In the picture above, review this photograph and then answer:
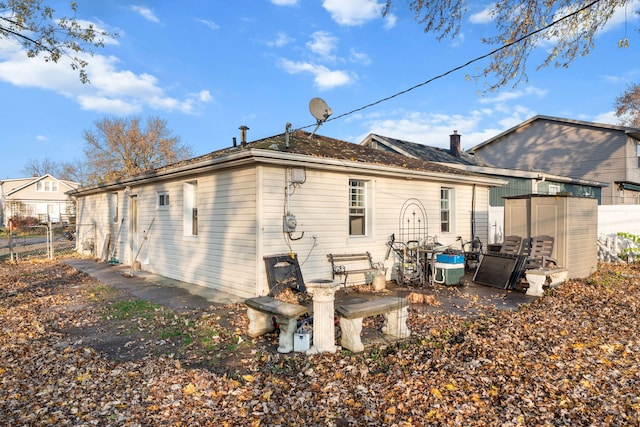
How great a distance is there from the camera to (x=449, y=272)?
28.5 ft

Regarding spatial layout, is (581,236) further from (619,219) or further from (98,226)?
(98,226)

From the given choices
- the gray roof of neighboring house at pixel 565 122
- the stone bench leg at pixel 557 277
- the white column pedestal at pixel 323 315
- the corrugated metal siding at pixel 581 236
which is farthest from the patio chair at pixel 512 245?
the gray roof of neighboring house at pixel 565 122

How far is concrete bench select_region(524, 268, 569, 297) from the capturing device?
302 inches

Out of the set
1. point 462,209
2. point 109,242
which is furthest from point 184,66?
point 462,209

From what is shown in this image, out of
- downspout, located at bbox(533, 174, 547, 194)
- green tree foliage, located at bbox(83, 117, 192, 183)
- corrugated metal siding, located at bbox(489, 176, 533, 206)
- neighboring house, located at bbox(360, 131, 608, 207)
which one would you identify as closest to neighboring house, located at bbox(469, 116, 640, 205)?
neighboring house, located at bbox(360, 131, 608, 207)

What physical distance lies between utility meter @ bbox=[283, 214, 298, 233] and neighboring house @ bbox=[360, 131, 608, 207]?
10.3 metres

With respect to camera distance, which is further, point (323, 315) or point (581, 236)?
point (581, 236)

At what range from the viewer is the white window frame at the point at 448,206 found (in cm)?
1129

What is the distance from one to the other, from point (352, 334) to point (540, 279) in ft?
16.9

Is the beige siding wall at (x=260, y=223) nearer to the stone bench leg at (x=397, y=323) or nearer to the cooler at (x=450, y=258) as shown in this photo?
the cooler at (x=450, y=258)

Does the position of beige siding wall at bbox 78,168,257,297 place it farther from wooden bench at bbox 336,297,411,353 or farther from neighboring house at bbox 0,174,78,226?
neighboring house at bbox 0,174,78,226

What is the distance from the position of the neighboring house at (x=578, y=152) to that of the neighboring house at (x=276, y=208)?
14071 millimetres

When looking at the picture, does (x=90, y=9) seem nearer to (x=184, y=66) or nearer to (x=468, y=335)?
(x=184, y=66)

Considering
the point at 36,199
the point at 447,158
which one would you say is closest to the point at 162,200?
the point at 447,158
